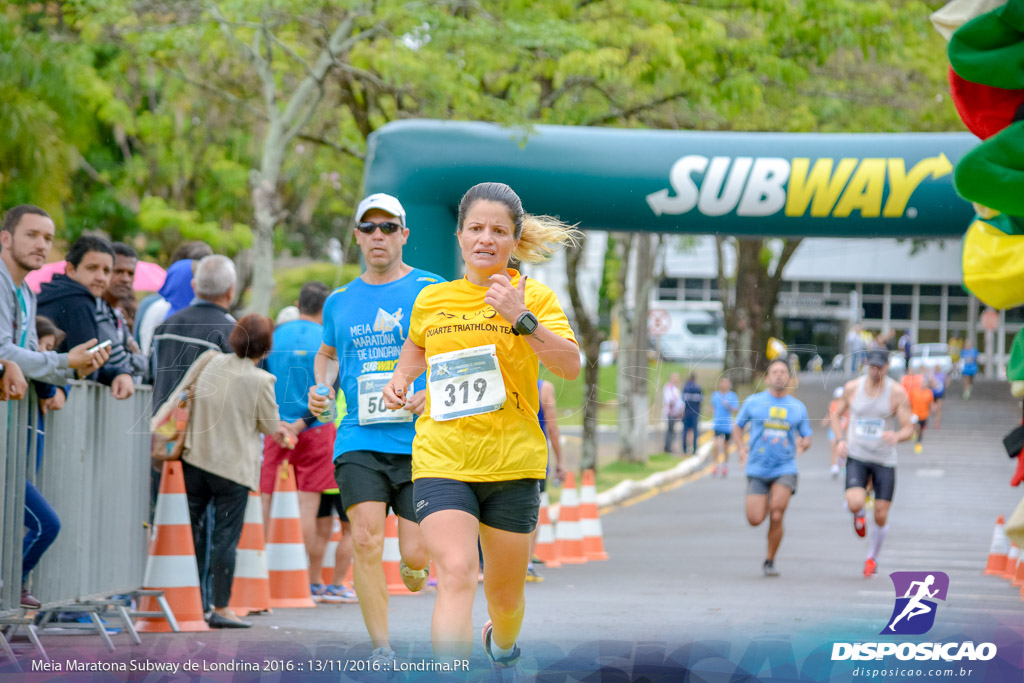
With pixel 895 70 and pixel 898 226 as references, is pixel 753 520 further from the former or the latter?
pixel 895 70

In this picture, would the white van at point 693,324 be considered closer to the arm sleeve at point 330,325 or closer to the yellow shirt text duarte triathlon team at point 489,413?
the arm sleeve at point 330,325

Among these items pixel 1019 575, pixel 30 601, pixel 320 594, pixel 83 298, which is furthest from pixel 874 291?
pixel 30 601

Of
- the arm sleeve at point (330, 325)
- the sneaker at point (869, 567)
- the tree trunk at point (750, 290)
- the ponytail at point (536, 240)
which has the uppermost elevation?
the tree trunk at point (750, 290)

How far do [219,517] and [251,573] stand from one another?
767 mm

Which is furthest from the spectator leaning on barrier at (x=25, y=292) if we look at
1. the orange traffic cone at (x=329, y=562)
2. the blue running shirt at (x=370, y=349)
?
the orange traffic cone at (x=329, y=562)

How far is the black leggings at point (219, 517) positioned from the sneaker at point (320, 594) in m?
1.42

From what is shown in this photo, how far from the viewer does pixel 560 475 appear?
40.3 ft

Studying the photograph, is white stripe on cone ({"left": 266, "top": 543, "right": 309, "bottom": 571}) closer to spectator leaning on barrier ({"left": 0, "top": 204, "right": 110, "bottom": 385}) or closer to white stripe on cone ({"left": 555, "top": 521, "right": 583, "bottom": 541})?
spectator leaning on barrier ({"left": 0, "top": 204, "right": 110, "bottom": 385})

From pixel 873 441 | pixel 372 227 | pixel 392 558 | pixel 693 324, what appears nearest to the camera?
pixel 372 227

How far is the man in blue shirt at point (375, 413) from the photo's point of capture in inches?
242

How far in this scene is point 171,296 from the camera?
30.2 ft

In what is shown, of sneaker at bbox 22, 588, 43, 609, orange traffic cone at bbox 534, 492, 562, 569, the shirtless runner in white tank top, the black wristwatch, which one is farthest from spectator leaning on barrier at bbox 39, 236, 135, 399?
the shirtless runner in white tank top

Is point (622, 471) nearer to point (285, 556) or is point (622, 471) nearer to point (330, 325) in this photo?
point (285, 556)

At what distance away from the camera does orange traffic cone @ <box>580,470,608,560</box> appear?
531 inches
